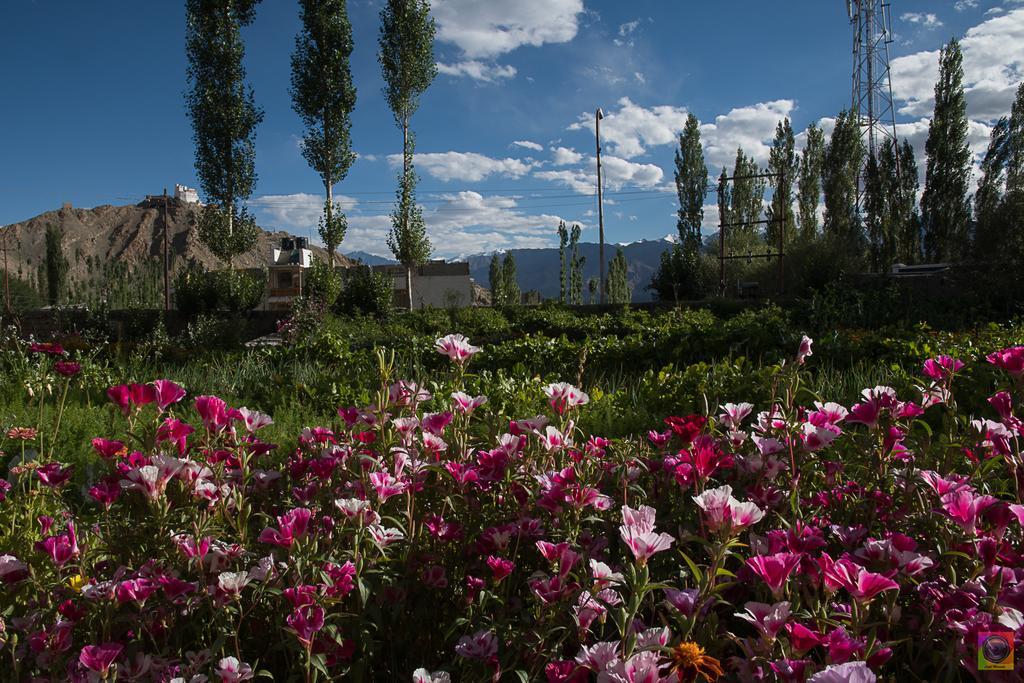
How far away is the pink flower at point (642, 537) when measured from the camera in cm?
92

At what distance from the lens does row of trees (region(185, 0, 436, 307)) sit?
2145 centimetres

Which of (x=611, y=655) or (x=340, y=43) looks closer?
(x=611, y=655)

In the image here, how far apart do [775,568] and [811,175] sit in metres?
37.5

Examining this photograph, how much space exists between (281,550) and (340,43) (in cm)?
2433

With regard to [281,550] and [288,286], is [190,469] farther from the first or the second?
[288,286]

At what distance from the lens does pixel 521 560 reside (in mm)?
1392

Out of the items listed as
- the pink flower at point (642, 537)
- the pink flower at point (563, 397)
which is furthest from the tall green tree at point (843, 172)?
the pink flower at point (642, 537)

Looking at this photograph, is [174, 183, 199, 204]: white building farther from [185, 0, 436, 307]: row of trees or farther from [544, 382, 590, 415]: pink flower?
[544, 382, 590, 415]: pink flower

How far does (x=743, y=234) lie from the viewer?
1273 inches

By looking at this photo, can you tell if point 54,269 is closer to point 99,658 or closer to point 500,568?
point 99,658

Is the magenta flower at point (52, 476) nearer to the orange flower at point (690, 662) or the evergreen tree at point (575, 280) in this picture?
the orange flower at point (690, 662)

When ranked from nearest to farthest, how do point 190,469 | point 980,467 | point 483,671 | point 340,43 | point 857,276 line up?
1. point 483,671
2. point 190,469
3. point 980,467
4. point 857,276
5. point 340,43

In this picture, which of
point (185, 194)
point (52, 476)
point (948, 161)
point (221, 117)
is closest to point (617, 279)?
point (948, 161)

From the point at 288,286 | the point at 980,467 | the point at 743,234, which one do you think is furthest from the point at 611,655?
the point at 288,286
